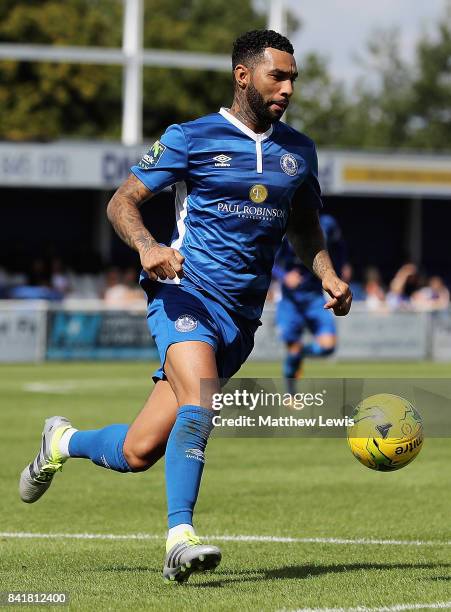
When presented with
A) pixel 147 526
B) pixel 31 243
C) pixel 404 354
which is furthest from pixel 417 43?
pixel 147 526

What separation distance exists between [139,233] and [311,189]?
1.00 m

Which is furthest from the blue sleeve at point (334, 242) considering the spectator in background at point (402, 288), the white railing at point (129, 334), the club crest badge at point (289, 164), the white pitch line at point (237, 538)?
the spectator in background at point (402, 288)

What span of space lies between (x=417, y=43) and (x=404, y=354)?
55933mm

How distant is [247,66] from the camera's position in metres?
6.57

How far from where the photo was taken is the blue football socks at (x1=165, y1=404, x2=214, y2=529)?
20.1ft

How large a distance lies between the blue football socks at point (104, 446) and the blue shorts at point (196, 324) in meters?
0.35

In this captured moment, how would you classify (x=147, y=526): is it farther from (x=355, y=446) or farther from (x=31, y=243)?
(x=31, y=243)

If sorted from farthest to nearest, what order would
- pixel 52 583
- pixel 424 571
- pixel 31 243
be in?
pixel 31 243, pixel 424 571, pixel 52 583

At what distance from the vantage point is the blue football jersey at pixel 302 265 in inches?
635

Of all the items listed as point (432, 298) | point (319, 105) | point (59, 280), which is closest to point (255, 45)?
point (59, 280)

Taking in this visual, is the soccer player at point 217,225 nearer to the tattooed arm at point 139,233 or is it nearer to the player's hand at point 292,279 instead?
the tattooed arm at point 139,233

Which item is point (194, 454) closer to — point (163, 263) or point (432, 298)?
point (163, 263)

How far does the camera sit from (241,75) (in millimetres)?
6602

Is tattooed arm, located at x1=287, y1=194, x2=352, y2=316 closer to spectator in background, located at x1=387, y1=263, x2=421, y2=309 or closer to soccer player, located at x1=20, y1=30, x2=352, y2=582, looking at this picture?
soccer player, located at x1=20, y1=30, x2=352, y2=582
